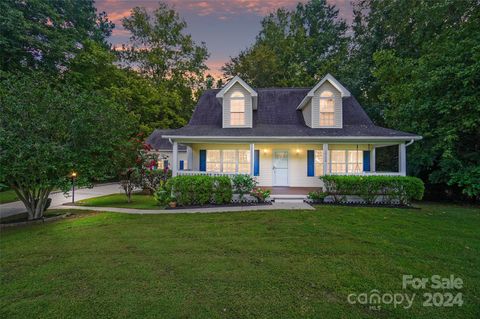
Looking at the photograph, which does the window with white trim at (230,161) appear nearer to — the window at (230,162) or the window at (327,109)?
the window at (230,162)

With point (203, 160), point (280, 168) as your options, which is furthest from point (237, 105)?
point (280, 168)

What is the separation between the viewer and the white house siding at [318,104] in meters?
11.9

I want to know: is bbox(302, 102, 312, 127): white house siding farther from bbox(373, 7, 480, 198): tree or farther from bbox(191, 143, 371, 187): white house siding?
bbox(373, 7, 480, 198): tree

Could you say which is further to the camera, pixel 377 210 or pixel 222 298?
pixel 377 210

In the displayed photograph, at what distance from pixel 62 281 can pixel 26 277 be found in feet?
2.44

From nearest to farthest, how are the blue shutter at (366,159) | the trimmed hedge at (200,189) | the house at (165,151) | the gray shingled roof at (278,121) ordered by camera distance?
1. the trimmed hedge at (200,189)
2. the gray shingled roof at (278,121)
3. the blue shutter at (366,159)
4. the house at (165,151)

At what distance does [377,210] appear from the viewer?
332 inches

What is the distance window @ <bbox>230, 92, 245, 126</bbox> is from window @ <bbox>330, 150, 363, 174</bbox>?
220 inches

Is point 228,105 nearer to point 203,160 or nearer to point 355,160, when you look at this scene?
point 203,160

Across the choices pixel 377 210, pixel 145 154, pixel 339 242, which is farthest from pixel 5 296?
pixel 377 210

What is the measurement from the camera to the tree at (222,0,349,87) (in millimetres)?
23344

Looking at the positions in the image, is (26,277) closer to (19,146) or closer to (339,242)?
(19,146)

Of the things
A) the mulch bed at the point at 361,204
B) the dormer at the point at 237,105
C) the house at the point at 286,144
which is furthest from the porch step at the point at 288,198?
the dormer at the point at 237,105

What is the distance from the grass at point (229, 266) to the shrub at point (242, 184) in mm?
2621
